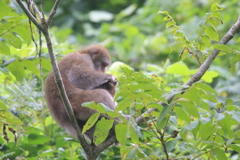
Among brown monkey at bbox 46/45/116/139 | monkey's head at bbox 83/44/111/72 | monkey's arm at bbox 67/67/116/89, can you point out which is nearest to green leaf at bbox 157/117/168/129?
brown monkey at bbox 46/45/116/139

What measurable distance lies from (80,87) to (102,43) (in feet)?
19.5

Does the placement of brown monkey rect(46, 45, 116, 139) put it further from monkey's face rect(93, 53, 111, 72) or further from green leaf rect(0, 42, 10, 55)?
green leaf rect(0, 42, 10, 55)

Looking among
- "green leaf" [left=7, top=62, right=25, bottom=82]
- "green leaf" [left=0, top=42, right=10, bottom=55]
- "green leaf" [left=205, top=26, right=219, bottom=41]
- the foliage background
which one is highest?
"green leaf" [left=0, top=42, right=10, bottom=55]

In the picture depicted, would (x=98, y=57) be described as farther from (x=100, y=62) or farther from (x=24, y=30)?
(x=24, y=30)

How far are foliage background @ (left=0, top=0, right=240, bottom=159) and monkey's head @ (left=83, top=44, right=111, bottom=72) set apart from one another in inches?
10.7

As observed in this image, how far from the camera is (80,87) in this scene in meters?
4.02

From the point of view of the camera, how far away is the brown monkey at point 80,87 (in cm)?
363

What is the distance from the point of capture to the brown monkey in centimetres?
363

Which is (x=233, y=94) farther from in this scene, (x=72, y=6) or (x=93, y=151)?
(x=72, y=6)

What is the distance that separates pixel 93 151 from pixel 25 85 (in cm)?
117

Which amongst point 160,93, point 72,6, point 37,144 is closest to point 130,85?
point 160,93

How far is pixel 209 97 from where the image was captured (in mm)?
2254

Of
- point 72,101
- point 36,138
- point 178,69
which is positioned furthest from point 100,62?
point 36,138

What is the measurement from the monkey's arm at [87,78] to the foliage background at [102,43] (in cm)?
31
